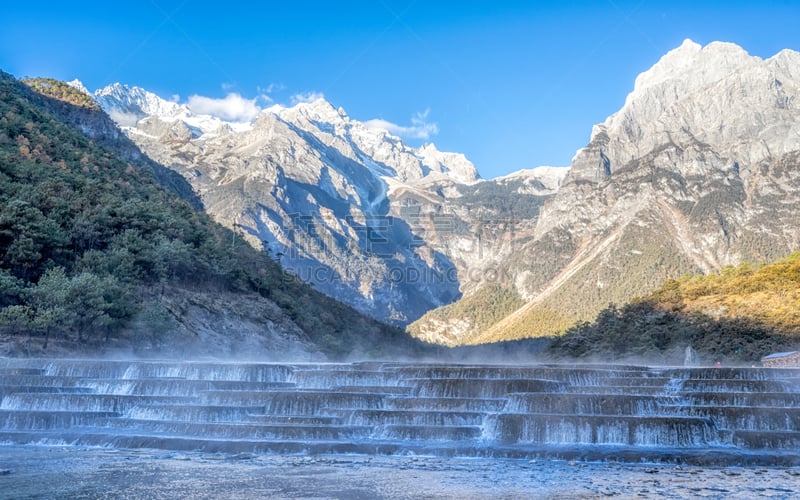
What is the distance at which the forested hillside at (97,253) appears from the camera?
5159cm

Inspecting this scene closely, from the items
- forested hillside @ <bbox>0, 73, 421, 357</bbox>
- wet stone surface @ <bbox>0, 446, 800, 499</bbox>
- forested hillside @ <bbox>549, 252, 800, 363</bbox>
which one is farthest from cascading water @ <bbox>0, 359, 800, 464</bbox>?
forested hillside @ <bbox>549, 252, 800, 363</bbox>

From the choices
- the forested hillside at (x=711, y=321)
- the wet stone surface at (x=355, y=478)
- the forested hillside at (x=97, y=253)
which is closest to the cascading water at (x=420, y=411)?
the wet stone surface at (x=355, y=478)

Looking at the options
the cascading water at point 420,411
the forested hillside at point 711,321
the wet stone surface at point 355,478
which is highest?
the forested hillside at point 711,321

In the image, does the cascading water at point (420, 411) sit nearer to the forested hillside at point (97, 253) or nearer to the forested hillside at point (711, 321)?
the forested hillside at point (97, 253)

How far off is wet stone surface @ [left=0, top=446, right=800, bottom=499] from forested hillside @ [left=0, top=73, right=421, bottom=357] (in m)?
27.7

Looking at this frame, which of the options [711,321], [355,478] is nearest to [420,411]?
[355,478]

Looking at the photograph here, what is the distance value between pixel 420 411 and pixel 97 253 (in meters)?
43.7

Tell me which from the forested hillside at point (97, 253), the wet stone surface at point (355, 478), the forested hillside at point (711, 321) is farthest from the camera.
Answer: the forested hillside at point (711, 321)

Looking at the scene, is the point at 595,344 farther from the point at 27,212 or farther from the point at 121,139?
the point at 121,139

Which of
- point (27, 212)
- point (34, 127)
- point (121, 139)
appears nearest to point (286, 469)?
point (27, 212)

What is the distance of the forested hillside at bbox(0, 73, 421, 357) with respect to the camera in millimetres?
51594

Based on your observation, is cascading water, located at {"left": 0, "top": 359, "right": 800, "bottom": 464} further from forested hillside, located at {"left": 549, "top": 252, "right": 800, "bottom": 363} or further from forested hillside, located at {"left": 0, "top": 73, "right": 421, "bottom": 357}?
forested hillside, located at {"left": 549, "top": 252, "right": 800, "bottom": 363}

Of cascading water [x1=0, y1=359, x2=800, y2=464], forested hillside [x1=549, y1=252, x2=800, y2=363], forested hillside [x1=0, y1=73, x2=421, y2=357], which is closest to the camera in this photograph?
cascading water [x1=0, y1=359, x2=800, y2=464]

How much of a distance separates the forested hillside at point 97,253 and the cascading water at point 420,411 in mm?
12100
